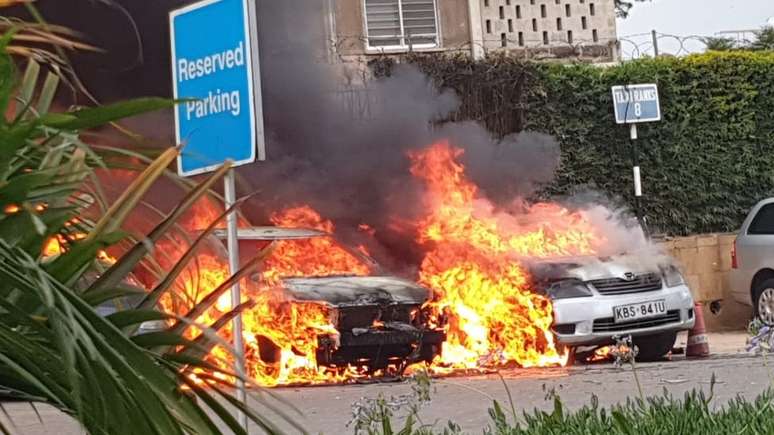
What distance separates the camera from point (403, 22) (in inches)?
708

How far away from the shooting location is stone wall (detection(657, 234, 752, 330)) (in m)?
14.7

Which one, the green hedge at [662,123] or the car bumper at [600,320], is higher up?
the green hedge at [662,123]

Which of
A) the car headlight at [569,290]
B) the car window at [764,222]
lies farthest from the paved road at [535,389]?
the car window at [764,222]

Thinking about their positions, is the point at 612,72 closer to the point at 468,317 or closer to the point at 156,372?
the point at 468,317

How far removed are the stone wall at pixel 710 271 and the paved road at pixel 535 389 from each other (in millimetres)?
4854

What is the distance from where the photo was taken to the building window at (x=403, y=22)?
1767 cm

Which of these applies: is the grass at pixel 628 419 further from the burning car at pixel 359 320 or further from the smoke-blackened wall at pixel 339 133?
the smoke-blackened wall at pixel 339 133

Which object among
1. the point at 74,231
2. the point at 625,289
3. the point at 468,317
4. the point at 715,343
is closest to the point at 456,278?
the point at 468,317

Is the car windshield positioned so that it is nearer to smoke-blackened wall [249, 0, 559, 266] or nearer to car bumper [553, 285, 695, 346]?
smoke-blackened wall [249, 0, 559, 266]

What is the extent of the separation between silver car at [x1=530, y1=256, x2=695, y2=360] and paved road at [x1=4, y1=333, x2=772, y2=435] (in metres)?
0.33

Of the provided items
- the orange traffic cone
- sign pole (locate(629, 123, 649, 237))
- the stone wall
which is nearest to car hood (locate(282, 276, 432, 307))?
the orange traffic cone

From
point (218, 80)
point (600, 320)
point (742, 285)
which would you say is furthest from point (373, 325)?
point (742, 285)

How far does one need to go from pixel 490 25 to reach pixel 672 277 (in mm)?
8297

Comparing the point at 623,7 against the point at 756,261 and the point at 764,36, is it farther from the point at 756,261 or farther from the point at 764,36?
the point at 756,261
